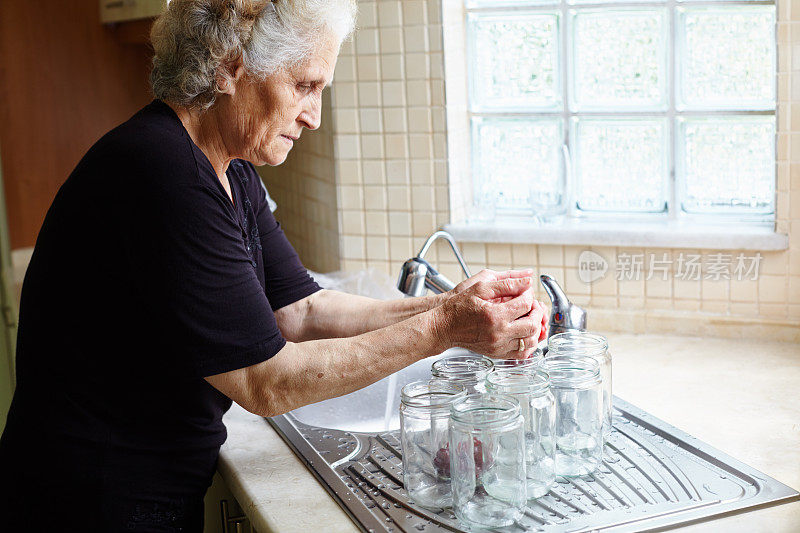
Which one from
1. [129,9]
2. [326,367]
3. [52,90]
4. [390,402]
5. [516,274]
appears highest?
[129,9]

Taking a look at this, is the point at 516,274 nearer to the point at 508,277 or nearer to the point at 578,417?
the point at 508,277

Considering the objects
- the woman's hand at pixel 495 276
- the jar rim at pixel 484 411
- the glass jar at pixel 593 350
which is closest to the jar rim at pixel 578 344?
the glass jar at pixel 593 350

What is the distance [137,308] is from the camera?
1237 millimetres

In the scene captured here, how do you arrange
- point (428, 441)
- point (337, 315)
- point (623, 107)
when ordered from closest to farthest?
point (428, 441), point (337, 315), point (623, 107)

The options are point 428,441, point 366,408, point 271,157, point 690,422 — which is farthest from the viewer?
point 366,408

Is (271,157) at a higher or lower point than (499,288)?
higher

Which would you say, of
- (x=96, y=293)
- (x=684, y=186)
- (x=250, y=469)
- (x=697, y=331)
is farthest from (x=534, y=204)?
(x=96, y=293)

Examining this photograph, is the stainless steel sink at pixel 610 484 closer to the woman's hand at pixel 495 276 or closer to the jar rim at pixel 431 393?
the jar rim at pixel 431 393

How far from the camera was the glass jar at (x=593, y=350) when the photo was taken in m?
1.38

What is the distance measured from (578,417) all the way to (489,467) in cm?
23

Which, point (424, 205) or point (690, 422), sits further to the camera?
point (424, 205)

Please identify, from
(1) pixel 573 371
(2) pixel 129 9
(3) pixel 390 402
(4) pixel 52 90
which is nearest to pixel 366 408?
(3) pixel 390 402

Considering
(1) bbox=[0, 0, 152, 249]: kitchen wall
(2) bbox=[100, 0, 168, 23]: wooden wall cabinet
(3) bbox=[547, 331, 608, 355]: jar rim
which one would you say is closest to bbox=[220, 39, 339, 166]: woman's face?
(3) bbox=[547, 331, 608, 355]: jar rim

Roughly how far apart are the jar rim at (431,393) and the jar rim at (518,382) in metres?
0.05
